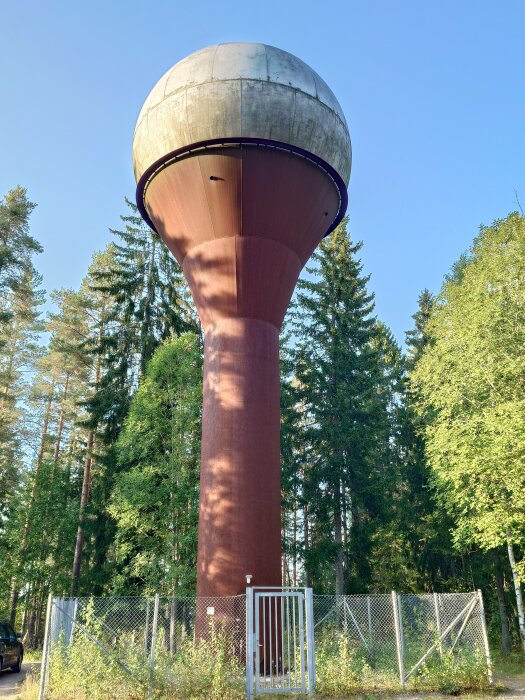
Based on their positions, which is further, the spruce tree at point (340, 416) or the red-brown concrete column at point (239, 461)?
the spruce tree at point (340, 416)

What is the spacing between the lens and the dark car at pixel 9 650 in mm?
14940

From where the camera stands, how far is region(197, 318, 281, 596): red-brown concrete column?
1255 centimetres

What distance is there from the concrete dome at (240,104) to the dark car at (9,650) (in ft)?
44.0

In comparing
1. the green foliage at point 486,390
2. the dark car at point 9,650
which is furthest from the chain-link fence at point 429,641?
the dark car at point 9,650

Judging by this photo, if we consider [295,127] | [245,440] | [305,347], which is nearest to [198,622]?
[245,440]

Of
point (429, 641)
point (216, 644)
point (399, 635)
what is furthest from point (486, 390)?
point (216, 644)

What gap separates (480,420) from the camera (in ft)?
52.4

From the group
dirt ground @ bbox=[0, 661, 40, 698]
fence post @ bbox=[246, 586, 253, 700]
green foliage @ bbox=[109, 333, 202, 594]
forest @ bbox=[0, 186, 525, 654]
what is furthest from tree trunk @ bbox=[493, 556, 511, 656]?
dirt ground @ bbox=[0, 661, 40, 698]

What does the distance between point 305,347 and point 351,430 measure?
491cm

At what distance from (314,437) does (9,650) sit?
13.5 metres

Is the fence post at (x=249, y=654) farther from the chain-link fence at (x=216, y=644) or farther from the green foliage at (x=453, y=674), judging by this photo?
the green foliage at (x=453, y=674)

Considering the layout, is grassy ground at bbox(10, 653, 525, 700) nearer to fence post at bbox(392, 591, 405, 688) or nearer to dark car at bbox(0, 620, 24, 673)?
fence post at bbox(392, 591, 405, 688)

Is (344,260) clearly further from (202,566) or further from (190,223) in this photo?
(202,566)

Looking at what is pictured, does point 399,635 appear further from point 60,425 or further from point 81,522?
point 60,425
